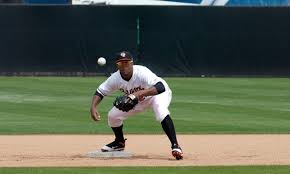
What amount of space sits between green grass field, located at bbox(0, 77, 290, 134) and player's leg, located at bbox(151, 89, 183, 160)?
346 cm

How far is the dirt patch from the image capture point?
9633 millimetres

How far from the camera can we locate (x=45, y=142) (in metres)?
12.0

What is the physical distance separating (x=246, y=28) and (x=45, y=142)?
53.7 feet

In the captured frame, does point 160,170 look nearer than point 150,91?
Yes

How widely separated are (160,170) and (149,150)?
2268 millimetres

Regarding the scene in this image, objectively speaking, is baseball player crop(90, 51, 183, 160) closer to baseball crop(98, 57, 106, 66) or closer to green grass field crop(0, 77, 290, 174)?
green grass field crop(0, 77, 290, 174)

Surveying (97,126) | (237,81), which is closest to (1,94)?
(97,126)

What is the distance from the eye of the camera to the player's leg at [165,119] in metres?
9.71

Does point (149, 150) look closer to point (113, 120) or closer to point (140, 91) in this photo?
point (113, 120)

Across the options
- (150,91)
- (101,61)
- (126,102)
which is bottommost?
(126,102)

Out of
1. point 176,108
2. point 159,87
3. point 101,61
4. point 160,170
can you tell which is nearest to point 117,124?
point 159,87

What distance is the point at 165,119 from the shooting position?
9.84 meters

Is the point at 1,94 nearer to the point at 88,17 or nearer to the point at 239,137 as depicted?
the point at 88,17

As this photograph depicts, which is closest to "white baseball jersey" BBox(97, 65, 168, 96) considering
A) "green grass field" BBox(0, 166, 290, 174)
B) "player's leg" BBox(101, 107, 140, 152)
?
"player's leg" BBox(101, 107, 140, 152)
